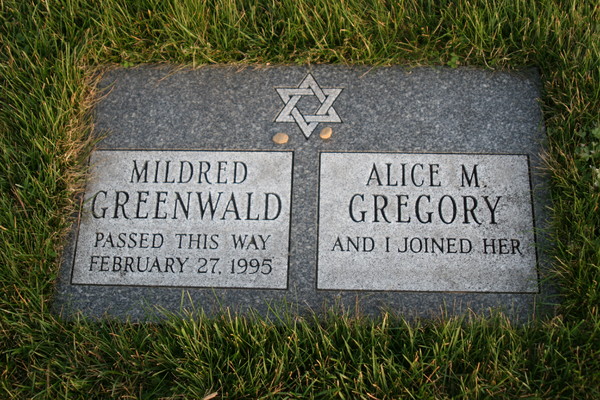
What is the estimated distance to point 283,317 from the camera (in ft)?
8.78

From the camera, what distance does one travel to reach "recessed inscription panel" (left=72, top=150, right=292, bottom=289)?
109 inches

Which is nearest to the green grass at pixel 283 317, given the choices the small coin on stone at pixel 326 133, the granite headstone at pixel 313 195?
the granite headstone at pixel 313 195

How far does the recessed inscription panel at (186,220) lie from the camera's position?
9.11ft

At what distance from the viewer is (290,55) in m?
3.16

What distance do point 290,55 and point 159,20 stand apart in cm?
77

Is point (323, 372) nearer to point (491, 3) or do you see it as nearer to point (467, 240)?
point (467, 240)

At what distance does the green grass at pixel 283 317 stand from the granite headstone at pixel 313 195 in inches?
4.3

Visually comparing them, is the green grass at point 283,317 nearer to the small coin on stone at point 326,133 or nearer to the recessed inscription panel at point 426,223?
the recessed inscription panel at point 426,223

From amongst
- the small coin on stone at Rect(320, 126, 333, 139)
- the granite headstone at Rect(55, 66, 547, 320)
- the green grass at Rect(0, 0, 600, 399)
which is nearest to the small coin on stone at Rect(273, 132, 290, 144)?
the granite headstone at Rect(55, 66, 547, 320)

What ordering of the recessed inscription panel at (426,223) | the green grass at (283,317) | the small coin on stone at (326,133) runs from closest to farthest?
the green grass at (283,317) < the recessed inscription panel at (426,223) < the small coin on stone at (326,133)

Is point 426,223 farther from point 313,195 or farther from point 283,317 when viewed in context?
point 283,317

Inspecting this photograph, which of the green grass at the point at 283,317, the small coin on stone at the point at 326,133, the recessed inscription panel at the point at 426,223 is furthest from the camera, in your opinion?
the small coin on stone at the point at 326,133

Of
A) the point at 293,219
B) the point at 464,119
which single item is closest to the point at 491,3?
the point at 464,119

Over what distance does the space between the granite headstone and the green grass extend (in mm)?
110
